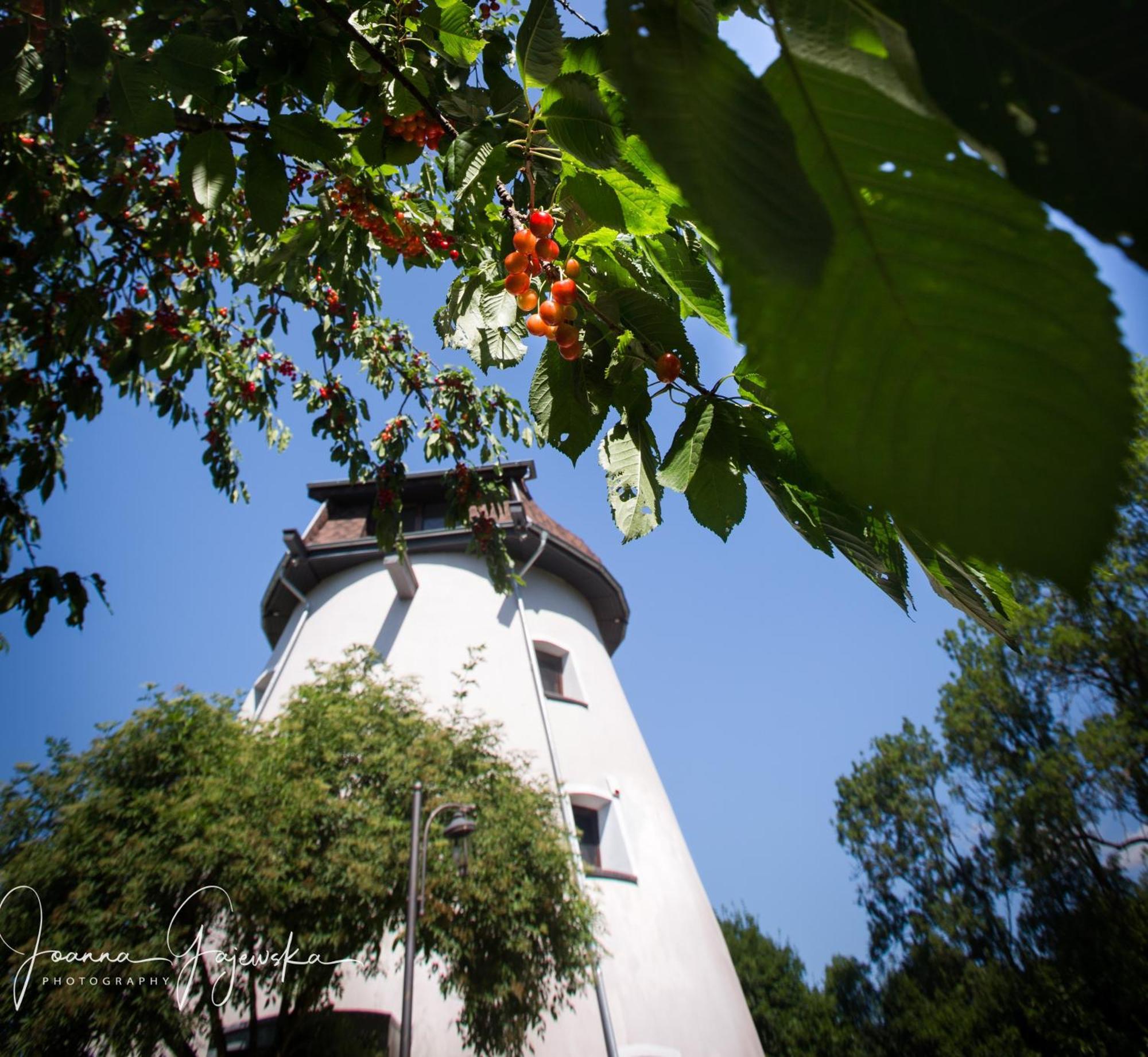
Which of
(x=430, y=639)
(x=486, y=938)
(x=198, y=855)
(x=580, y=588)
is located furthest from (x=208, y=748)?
(x=580, y=588)

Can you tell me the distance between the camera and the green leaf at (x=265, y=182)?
1323 mm

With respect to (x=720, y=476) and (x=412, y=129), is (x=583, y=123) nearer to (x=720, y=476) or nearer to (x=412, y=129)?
(x=720, y=476)

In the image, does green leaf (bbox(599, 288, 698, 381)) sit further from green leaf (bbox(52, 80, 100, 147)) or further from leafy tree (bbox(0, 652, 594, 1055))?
leafy tree (bbox(0, 652, 594, 1055))

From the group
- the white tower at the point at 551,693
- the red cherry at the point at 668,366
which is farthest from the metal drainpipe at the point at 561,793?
the red cherry at the point at 668,366

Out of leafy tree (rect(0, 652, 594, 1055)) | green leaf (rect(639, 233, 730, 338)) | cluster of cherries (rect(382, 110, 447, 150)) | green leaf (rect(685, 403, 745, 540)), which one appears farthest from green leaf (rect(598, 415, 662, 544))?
leafy tree (rect(0, 652, 594, 1055))

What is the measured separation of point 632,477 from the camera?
1.06 metres

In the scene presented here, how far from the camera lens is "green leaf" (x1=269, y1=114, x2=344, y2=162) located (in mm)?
1313

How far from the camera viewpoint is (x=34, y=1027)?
4.94 m

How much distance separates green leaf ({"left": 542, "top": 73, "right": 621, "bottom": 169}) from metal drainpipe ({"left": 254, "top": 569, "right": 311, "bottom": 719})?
10496 mm

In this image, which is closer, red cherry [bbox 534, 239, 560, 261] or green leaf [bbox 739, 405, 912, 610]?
green leaf [bbox 739, 405, 912, 610]

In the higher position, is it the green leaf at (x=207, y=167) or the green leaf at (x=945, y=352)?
the green leaf at (x=207, y=167)

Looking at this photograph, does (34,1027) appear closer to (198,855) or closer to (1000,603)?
(198,855)

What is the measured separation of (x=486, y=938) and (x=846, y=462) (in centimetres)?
748

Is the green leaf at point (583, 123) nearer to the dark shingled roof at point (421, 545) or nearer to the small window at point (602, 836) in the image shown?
the small window at point (602, 836)
